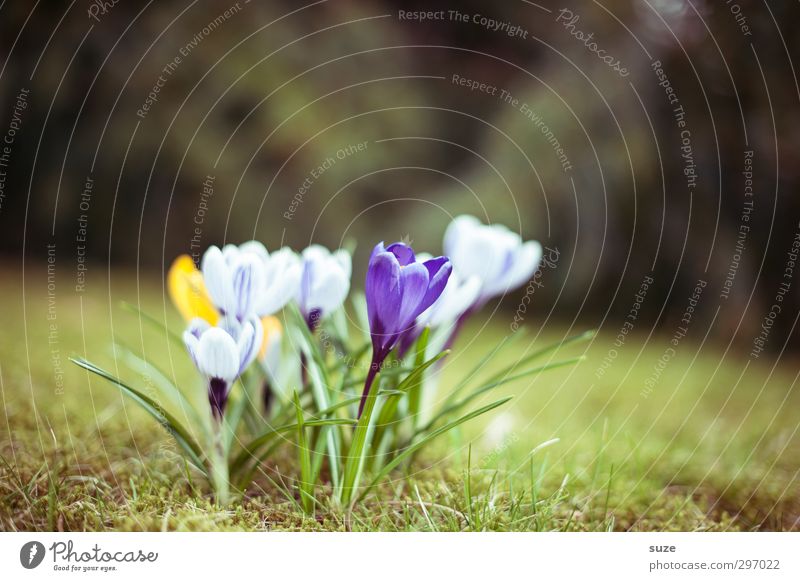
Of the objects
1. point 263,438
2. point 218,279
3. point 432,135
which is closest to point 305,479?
point 263,438

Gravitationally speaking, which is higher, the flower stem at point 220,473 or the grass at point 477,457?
the flower stem at point 220,473

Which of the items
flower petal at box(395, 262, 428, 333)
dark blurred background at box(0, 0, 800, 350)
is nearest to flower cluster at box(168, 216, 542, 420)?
flower petal at box(395, 262, 428, 333)

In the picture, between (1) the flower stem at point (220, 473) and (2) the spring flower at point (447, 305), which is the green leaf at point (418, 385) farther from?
(1) the flower stem at point (220, 473)

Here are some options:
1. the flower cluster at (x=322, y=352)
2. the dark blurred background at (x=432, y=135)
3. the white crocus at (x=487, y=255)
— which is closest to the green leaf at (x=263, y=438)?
the flower cluster at (x=322, y=352)

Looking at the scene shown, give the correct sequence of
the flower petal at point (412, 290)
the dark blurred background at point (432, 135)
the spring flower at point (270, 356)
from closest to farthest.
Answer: the flower petal at point (412, 290)
the spring flower at point (270, 356)
the dark blurred background at point (432, 135)

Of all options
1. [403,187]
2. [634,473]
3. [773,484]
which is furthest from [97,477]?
[403,187]

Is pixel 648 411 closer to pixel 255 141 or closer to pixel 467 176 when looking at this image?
pixel 467 176

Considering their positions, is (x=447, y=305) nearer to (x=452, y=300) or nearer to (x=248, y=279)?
(x=452, y=300)
